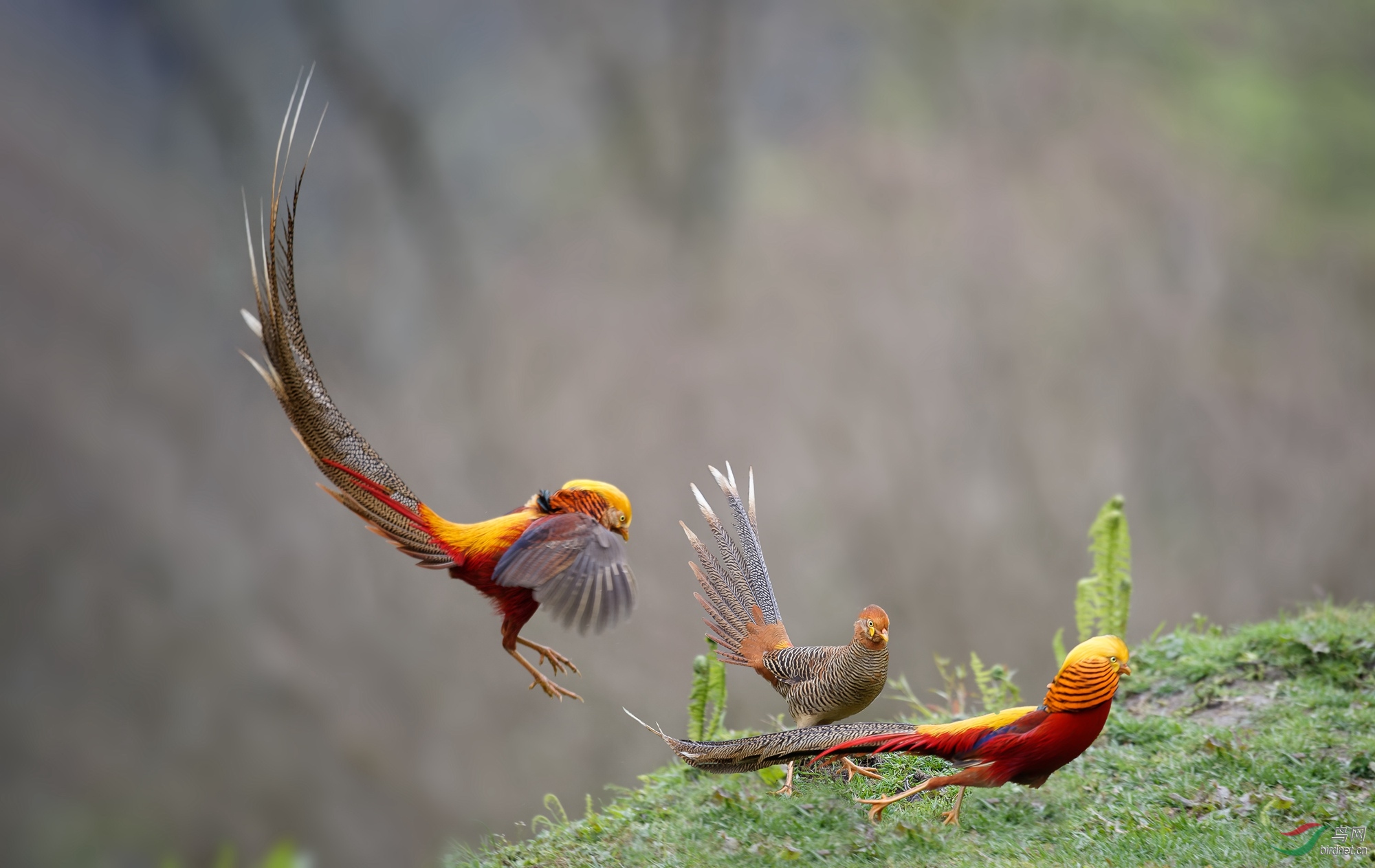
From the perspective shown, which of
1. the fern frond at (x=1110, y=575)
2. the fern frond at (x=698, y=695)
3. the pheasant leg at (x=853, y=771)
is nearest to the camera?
the pheasant leg at (x=853, y=771)

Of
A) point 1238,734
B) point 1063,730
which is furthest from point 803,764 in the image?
point 1238,734

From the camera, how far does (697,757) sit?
2971mm

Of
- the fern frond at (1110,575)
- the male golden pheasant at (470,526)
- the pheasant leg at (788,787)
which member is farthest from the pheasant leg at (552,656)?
the fern frond at (1110,575)

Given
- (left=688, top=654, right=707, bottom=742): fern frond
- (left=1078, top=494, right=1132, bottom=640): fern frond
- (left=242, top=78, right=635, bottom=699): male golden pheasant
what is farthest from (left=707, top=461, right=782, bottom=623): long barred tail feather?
(left=1078, top=494, right=1132, bottom=640): fern frond

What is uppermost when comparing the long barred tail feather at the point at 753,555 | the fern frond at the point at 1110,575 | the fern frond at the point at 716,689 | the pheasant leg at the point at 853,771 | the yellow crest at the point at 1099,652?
the fern frond at the point at 1110,575

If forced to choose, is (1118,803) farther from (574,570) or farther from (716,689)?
(574,570)

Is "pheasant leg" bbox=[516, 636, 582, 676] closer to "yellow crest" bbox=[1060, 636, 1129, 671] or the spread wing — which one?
the spread wing

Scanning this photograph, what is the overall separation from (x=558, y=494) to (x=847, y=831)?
155 cm

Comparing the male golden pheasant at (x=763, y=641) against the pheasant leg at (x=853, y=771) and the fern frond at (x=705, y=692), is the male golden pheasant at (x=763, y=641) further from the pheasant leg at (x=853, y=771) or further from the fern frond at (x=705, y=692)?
the fern frond at (x=705, y=692)

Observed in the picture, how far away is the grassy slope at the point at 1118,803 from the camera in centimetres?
305

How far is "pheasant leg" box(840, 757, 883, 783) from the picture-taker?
3.30m

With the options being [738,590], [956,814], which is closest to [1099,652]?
[956,814]

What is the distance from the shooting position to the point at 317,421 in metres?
2.53

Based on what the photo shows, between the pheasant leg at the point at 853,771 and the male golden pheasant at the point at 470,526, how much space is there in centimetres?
114
